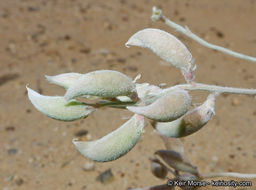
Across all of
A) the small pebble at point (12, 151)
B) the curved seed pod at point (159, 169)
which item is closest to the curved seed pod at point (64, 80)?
the curved seed pod at point (159, 169)

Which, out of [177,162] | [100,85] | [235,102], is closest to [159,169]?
[177,162]

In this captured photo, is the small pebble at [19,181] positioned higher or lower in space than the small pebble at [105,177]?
lower

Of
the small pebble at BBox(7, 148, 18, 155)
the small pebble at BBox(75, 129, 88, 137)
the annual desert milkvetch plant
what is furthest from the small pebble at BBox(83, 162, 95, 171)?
the annual desert milkvetch plant

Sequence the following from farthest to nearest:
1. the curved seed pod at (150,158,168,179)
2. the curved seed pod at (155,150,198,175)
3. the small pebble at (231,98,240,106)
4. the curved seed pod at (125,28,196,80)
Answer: the small pebble at (231,98,240,106) < the curved seed pod at (150,158,168,179) < the curved seed pod at (155,150,198,175) < the curved seed pod at (125,28,196,80)

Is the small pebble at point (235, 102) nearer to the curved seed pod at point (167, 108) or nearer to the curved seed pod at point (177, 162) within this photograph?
the curved seed pod at point (177, 162)

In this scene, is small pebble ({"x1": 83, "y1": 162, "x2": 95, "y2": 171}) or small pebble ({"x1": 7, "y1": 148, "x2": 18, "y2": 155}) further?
small pebble ({"x1": 7, "y1": 148, "x2": 18, "y2": 155})

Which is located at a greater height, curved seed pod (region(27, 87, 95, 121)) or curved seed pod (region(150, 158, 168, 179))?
curved seed pod (region(27, 87, 95, 121))

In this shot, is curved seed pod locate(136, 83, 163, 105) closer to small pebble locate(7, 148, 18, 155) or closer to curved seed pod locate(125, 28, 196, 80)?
curved seed pod locate(125, 28, 196, 80)

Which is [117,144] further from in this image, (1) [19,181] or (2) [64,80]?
(1) [19,181]
